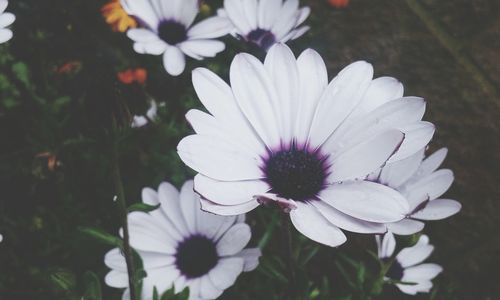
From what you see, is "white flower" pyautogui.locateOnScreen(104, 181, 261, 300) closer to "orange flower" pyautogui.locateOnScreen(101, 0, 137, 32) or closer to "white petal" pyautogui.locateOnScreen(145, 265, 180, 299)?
"white petal" pyautogui.locateOnScreen(145, 265, 180, 299)

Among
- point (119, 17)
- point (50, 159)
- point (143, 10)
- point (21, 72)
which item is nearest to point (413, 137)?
point (143, 10)

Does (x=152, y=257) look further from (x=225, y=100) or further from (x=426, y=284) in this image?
(x=426, y=284)

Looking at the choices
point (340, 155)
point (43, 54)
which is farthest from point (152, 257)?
point (43, 54)

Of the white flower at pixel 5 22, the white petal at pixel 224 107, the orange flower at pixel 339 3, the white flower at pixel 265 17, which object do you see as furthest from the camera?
the orange flower at pixel 339 3

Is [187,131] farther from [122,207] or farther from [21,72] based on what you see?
[122,207]

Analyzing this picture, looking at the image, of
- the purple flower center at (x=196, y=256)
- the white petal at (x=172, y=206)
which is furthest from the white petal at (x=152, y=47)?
the purple flower center at (x=196, y=256)

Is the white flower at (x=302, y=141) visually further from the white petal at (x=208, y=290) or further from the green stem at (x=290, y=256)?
→ the white petal at (x=208, y=290)
